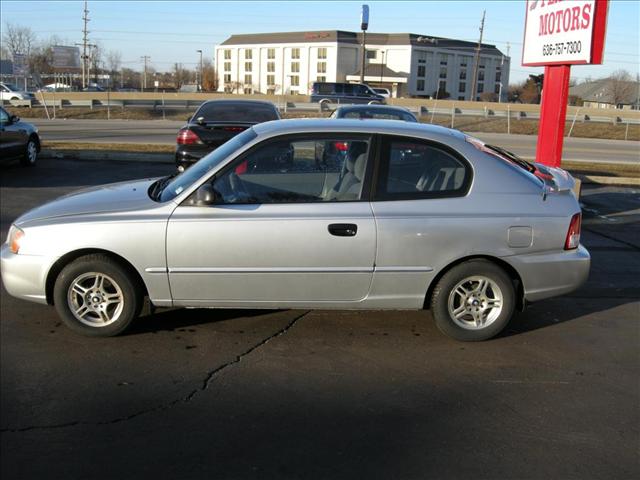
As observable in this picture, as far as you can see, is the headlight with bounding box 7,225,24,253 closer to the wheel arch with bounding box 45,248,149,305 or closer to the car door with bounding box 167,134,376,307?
the wheel arch with bounding box 45,248,149,305

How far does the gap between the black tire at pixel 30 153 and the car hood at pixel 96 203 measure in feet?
31.6

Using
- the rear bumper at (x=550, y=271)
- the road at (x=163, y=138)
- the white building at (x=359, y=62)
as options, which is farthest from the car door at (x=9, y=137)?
the white building at (x=359, y=62)

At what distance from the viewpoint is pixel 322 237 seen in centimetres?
488

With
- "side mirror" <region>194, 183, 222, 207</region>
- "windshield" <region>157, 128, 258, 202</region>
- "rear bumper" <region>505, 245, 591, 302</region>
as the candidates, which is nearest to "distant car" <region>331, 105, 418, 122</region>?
"windshield" <region>157, 128, 258, 202</region>

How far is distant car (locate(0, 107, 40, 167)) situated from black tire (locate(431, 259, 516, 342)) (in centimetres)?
1097

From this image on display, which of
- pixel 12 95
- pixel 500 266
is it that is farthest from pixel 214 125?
pixel 12 95

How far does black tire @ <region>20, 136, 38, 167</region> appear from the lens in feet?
46.5

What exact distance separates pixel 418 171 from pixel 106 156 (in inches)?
497

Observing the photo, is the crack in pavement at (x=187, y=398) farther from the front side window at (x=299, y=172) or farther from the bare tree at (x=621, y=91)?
the bare tree at (x=621, y=91)

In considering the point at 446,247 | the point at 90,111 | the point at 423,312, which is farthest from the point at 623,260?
the point at 90,111

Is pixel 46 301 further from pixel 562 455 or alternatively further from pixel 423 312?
pixel 562 455

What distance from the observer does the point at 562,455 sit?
356 cm

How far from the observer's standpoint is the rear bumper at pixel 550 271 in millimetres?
5113

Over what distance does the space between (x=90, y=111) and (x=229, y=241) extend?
36.5m
